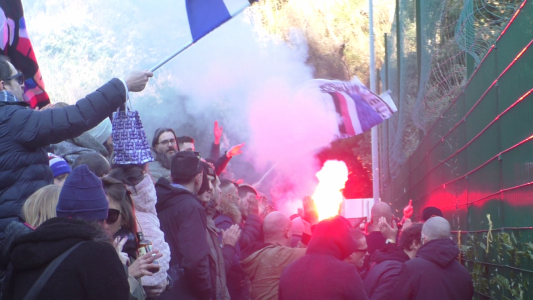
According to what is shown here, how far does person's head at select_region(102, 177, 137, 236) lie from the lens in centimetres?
426

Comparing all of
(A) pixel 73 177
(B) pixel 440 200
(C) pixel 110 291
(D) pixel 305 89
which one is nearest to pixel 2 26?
(A) pixel 73 177

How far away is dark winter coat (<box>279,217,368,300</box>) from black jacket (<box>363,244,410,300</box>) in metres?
0.67

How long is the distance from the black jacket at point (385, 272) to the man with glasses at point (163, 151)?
2.05 metres

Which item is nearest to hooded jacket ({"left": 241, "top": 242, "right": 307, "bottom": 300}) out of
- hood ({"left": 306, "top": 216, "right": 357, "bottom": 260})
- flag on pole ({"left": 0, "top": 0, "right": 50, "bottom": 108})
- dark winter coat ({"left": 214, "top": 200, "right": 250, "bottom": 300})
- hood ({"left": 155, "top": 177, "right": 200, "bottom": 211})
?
dark winter coat ({"left": 214, "top": 200, "right": 250, "bottom": 300})

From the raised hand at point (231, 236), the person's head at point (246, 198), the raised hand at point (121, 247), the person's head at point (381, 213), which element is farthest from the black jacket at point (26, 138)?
the person's head at point (246, 198)

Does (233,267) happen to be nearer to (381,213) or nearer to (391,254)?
(391,254)

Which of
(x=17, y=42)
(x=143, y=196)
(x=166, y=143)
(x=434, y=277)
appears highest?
(x=17, y=42)

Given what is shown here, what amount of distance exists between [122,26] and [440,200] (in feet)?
18.0

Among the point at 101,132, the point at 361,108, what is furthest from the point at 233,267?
the point at 361,108

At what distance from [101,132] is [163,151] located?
2.08 feet

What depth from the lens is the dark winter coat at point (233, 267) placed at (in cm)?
686

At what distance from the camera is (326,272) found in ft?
18.7

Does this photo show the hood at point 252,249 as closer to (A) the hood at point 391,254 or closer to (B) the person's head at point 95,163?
(A) the hood at point 391,254

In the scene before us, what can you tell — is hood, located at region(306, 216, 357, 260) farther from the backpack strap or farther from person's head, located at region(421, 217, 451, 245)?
the backpack strap
